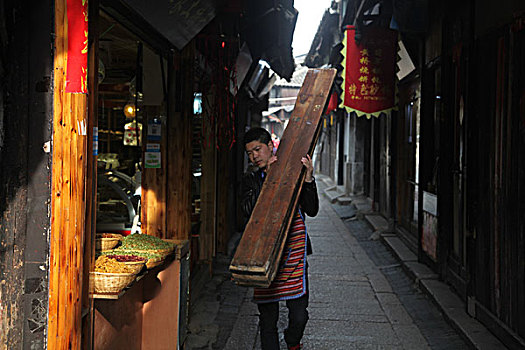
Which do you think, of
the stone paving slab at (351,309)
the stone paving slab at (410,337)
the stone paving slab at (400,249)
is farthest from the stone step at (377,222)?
the stone paving slab at (410,337)

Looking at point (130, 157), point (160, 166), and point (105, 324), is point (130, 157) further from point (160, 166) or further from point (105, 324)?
point (105, 324)

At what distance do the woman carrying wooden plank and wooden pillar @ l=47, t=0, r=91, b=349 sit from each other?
5.71ft

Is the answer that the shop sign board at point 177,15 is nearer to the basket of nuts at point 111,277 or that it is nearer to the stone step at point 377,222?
the basket of nuts at point 111,277

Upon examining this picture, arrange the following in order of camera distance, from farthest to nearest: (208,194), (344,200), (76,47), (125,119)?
1. (344,200)
2. (125,119)
3. (208,194)
4. (76,47)

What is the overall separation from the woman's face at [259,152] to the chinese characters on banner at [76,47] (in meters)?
1.81

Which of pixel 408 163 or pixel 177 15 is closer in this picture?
pixel 177 15

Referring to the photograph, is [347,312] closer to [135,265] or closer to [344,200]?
[135,265]

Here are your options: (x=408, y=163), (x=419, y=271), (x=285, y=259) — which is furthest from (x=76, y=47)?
(x=408, y=163)

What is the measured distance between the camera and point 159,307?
5004 mm

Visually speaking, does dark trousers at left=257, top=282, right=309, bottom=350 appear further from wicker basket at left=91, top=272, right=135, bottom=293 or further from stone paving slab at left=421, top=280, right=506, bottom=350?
stone paving slab at left=421, top=280, right=506, bottom=350

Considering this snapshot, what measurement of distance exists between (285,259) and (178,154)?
6.46 ft

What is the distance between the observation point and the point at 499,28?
18.5 ft

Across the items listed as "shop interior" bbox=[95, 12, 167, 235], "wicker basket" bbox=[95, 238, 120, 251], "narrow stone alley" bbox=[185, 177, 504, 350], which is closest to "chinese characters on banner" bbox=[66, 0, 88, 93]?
"shop interior" bbox=[95, 12, 167, 235]

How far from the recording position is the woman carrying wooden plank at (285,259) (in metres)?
4.43
